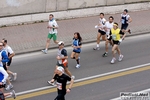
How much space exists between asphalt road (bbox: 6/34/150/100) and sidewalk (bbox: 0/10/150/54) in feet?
2.49

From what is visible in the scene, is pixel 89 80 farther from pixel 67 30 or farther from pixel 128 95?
pixel 67 30

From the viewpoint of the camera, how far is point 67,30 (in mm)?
16922

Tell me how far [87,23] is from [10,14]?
4.41 metres

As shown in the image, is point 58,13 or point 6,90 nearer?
point 6,90

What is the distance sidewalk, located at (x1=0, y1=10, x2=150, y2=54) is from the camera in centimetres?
1463

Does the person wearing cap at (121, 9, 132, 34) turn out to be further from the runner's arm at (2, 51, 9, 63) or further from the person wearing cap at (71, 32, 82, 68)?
the runner's arm at (2, 51, 9, 63)

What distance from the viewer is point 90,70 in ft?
39.9

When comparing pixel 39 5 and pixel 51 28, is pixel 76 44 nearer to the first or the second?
pixel 51 28

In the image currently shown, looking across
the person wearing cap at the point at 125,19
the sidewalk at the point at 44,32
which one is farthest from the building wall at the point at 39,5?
the person wearing cap at the point at 125,19

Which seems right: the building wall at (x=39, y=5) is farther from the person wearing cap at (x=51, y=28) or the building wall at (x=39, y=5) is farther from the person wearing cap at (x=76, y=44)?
the person wearing cap at (x=76, y=44)

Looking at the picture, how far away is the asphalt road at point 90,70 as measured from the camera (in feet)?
34.1

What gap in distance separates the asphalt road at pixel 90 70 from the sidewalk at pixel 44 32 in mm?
759

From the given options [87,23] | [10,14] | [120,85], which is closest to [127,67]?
[120,85]

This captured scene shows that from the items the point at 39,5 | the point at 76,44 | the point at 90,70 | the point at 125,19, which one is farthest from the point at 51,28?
the point at 39,5
